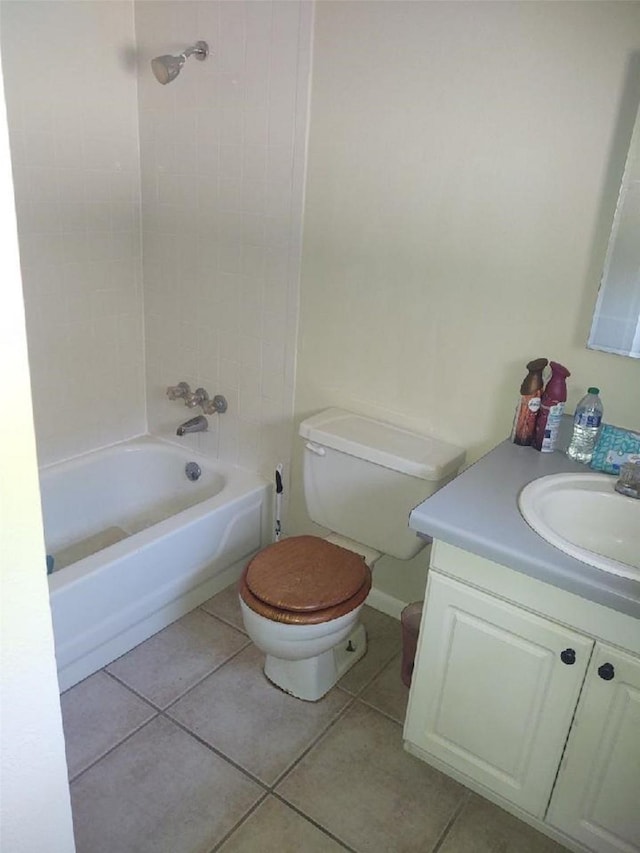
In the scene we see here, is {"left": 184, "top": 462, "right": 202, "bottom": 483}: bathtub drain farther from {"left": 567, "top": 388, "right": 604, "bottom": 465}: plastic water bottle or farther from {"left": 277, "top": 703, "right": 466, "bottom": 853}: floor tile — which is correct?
{"left": 567, "top": 388, "right": 604, "bottom": 465}: plastic water bottle

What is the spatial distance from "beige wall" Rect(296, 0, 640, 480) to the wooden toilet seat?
20.3 inches

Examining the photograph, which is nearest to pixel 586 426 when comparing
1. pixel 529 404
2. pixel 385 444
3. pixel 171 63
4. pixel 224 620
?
pixel 529 404

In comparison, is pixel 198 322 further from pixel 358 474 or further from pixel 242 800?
pixel 242 800

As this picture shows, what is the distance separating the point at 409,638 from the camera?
207cm

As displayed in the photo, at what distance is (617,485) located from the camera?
165 centimetres

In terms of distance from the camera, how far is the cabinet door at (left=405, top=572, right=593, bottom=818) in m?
1.46

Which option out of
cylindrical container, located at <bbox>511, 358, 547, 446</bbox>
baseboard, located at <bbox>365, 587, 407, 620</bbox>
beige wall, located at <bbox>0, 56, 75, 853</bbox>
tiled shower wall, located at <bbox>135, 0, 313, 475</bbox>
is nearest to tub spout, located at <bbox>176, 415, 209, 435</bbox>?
tiled shower wall, located at <bbox>135, 0, 313, 475</bbox>

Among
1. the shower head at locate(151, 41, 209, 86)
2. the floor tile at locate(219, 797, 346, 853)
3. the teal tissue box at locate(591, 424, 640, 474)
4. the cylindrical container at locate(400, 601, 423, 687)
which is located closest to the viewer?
the floor tile at locate(219, 797, 346, 853)

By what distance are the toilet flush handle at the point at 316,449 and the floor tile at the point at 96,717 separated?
924 mm

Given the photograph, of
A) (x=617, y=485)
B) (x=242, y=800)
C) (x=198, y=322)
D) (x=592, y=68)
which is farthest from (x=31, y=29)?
(x=242, y=800)

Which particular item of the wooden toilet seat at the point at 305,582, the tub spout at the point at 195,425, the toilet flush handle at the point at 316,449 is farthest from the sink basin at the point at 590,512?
the tub spout at the point at 195,425

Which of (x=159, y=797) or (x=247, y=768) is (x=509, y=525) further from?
(x=159, y=797)

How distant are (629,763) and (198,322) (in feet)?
6.67

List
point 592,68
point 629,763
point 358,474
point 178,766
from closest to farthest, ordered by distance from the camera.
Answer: point 629,763 → point 592,68 → point 178,766 → point 358,474
